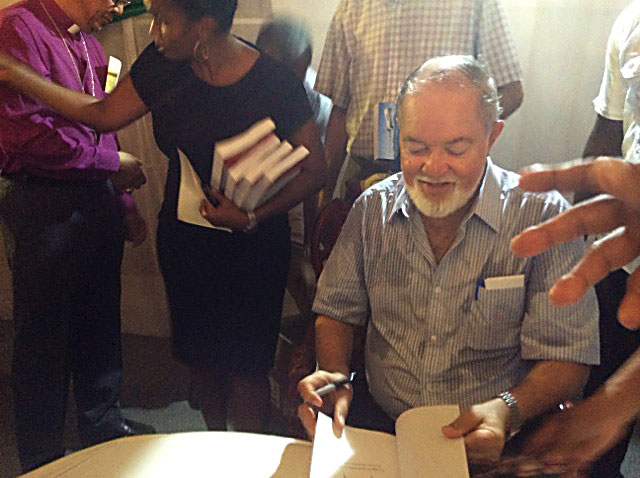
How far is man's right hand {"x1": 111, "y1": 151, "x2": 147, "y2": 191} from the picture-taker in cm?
159

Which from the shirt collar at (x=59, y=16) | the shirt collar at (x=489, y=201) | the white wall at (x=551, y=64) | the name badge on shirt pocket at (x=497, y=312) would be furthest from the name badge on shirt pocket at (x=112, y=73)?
the name badge on shirt pocket at (x=497, y=312)

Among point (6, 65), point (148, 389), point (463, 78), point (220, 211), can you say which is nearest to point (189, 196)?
point (220, 211)

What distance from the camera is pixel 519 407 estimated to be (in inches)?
42.1

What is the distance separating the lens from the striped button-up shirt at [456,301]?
3.71 feet

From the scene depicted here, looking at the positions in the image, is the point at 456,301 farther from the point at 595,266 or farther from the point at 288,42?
the point at 288,42

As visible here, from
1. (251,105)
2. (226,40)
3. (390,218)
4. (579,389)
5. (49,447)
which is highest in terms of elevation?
(226,40)

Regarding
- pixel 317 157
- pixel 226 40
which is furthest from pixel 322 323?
pixel 226 40

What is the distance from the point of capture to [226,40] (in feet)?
4.18

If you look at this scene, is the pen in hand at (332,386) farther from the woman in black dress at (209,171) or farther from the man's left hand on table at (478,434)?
the woman in black dress at (209,171)

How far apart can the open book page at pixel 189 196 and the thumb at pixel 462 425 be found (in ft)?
2.43

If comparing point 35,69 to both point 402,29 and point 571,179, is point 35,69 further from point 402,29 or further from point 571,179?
point 571,179

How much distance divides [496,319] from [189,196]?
764 millimetres

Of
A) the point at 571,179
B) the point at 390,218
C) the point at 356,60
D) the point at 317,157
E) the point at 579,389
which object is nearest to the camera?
the point at 571,179

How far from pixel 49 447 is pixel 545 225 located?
1654 mm
